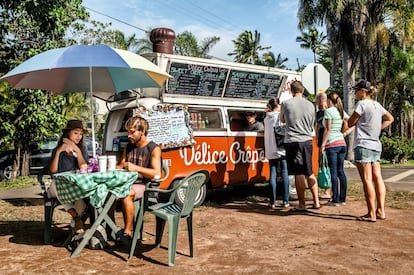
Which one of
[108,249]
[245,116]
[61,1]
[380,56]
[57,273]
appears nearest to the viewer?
[57,273]

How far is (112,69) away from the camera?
5.93 meters

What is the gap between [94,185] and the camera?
4.31m

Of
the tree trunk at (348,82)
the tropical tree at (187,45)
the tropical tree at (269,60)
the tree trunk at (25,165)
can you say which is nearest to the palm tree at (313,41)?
the tropical tree at (269,60)

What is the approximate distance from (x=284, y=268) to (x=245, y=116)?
460 cm

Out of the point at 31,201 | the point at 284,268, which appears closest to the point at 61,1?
the point at 31,201

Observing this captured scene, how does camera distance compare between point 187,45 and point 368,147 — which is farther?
point 187,45

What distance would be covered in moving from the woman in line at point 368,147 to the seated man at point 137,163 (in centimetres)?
286

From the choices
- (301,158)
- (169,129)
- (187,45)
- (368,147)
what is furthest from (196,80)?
(187,45)

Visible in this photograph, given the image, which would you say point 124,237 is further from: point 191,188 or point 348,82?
point 348,82

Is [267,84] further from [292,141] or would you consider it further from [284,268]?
[284,268]

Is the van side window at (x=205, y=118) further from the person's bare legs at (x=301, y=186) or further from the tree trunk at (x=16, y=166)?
the tree trunk at (x=16, y=166)

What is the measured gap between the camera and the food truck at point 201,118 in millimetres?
6977

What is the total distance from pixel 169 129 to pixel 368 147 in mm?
3019

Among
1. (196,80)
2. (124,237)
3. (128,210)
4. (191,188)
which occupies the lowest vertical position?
(124,237)
